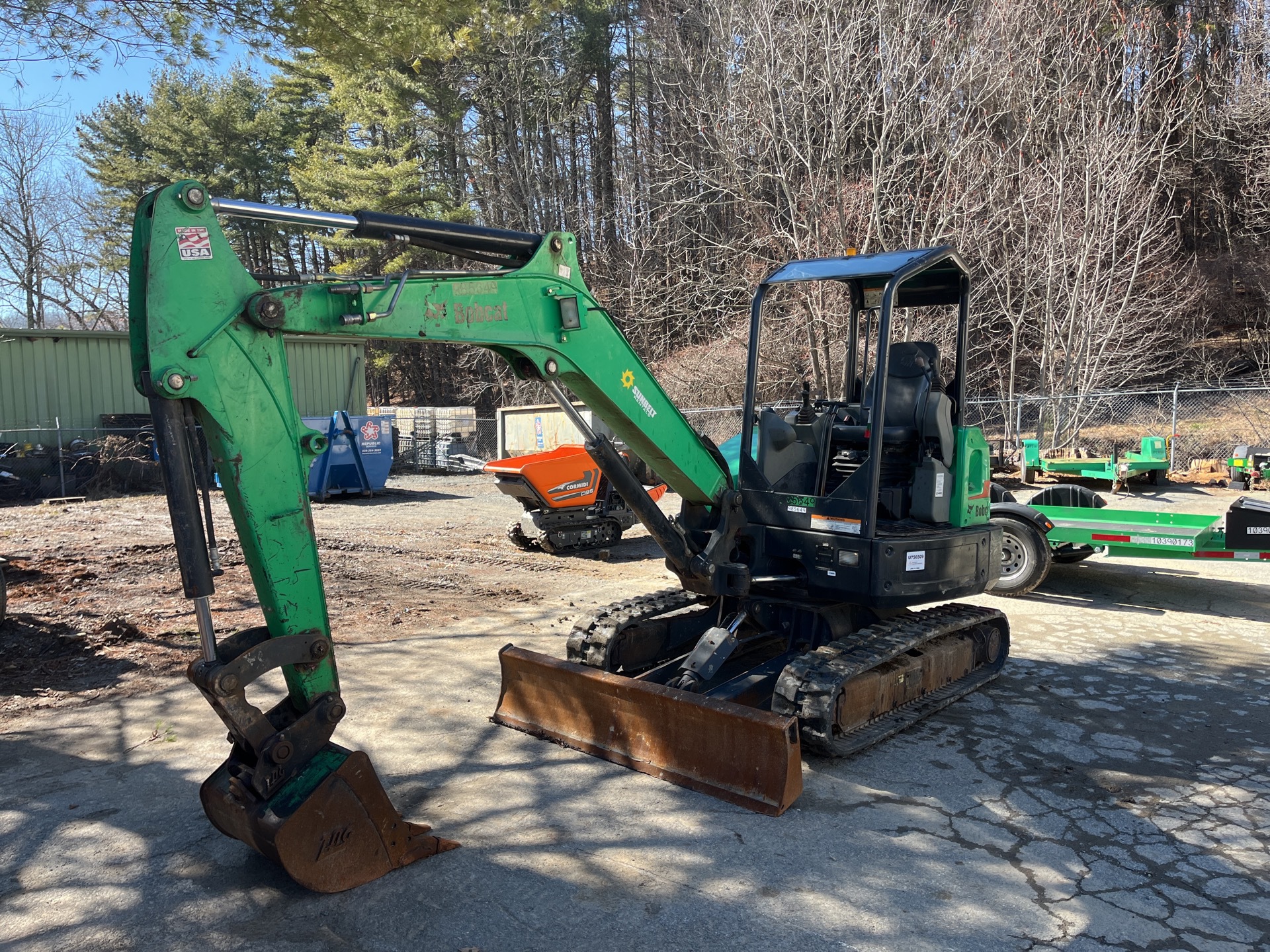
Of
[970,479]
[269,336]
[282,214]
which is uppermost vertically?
[282,214]

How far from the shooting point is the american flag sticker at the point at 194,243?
3.39m

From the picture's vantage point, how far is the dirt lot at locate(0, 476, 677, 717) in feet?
23.2

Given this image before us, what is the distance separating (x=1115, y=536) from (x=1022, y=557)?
845 mm

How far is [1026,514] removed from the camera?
906 centimetres

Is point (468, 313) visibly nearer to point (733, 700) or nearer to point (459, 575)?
point (733, 700)

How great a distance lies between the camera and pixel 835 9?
64.7 feet

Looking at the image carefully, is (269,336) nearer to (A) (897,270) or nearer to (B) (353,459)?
(A) (897,270)

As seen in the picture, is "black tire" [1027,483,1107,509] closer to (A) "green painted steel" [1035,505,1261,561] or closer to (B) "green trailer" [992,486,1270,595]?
(B) "green trailer" [992,486,1270,595]

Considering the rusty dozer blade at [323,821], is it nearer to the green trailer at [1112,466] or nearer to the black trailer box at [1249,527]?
the black trailer box at [1249,527]

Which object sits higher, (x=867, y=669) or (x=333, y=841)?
(x=867, y=669)

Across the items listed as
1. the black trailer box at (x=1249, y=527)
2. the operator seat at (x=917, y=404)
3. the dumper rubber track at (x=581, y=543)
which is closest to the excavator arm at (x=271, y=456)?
the operator seat at (x=917, y=404)

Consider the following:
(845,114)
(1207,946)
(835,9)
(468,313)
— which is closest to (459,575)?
(468,313)

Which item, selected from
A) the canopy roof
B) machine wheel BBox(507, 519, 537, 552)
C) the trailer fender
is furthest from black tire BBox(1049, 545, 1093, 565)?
machine wheel BBox(507, 519, 537, 552)

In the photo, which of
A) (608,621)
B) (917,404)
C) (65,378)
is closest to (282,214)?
(608,621)
